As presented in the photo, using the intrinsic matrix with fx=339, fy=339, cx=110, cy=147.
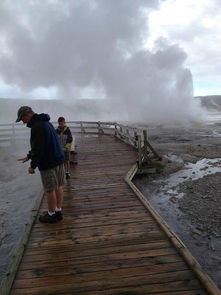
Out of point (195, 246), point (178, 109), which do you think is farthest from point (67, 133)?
point (178, 109)

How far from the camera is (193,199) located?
9.98 m

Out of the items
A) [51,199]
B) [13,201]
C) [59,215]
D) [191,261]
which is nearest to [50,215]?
[59,215]

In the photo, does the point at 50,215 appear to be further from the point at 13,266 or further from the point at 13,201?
the point at 13,201

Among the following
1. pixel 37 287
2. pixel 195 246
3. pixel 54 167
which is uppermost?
pixel 54 167

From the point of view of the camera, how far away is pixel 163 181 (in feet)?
41.2

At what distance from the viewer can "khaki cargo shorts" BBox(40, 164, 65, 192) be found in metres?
5.90

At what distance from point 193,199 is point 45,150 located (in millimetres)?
5719

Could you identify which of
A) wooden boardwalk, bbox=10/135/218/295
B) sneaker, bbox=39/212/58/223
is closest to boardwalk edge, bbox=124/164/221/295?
wooden boardwalk, bbox=10/135/218/295

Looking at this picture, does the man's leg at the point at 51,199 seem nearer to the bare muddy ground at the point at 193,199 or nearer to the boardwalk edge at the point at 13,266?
the boardwalk edge at the point at 13,266

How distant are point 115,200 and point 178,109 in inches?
1961

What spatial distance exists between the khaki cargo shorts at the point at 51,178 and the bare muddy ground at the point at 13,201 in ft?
5.46

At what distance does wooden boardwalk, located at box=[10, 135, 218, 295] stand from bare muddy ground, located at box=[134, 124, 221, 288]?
124cm

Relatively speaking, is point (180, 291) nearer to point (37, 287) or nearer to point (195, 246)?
point (37, 287)

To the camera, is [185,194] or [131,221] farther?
[185,194]
